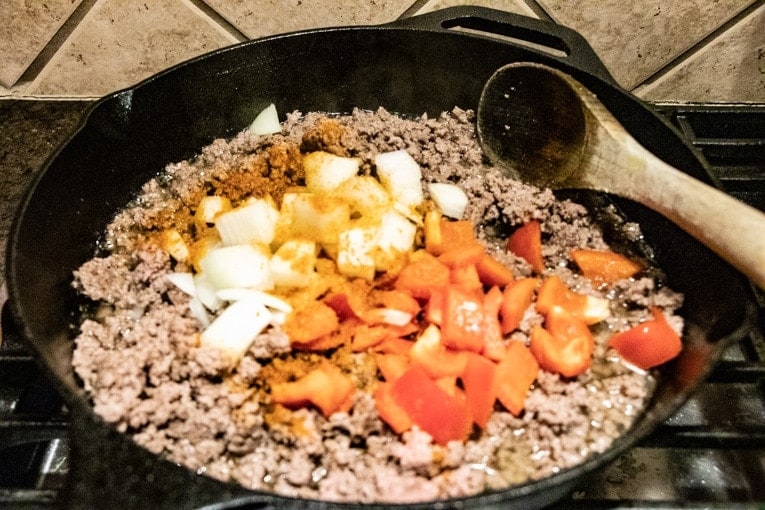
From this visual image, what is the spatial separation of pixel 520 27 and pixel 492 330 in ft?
2.21

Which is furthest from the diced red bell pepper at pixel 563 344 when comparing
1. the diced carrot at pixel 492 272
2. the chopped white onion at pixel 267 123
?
the chopped white onion at pixel 267 123

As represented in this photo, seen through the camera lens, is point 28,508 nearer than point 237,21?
Yes

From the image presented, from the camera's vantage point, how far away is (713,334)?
101cm

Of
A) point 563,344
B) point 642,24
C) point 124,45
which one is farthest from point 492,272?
point 124,45

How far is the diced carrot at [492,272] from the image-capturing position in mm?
1108

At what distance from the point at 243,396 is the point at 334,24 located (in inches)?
36.5

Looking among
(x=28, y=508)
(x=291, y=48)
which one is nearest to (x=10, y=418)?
(x=28, y=508)

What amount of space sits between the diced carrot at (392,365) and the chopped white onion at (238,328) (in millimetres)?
213

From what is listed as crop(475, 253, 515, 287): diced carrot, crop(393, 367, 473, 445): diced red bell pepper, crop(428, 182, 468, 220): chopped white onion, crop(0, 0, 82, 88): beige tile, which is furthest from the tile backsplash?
crop(393, 367, 473, 445): diced red bell pepper

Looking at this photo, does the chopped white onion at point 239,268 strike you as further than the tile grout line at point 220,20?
No

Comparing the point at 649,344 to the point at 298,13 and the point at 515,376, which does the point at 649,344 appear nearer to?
the point at 515,376

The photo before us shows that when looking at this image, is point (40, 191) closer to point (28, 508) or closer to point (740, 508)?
point (28, 508)

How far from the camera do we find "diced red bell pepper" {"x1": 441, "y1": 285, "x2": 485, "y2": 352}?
999 mm

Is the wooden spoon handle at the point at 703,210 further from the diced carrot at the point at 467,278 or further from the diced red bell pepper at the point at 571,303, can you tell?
the diced carrot at the point at 467,278
